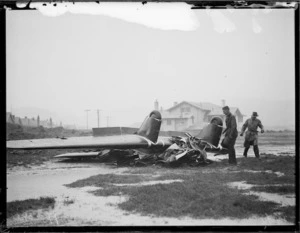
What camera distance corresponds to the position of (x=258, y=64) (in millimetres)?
5266

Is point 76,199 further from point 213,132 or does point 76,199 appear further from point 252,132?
point 252,132

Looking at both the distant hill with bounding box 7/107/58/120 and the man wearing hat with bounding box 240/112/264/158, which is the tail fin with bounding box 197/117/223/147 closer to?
the man wearing hat with bounding box 240/112/264/158

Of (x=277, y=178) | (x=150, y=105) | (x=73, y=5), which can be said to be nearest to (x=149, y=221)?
(x=150, y=105)

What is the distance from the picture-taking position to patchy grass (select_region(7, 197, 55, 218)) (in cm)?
513

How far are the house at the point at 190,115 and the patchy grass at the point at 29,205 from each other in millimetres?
2395

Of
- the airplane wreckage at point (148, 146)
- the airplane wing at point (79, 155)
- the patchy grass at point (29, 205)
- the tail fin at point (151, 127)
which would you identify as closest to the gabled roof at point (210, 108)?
the airplane wreckage at point (148, 146)

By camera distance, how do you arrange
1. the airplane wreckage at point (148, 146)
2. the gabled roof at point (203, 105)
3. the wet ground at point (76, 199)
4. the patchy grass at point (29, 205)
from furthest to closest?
the airplane wreckage at point (148, 146), the gabled roof at point (203, 105), the patchy grass at point (29, 205), the wet ground at point (76, 199)

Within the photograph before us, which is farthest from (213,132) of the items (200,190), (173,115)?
(200,190)

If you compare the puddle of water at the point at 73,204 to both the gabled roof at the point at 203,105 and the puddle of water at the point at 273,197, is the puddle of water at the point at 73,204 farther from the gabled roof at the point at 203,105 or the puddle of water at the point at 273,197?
the gabled roof at the point at 203,105

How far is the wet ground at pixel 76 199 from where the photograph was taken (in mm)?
5031

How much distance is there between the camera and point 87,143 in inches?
212

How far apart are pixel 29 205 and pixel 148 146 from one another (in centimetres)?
233

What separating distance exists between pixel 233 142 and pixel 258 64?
1.47 metres

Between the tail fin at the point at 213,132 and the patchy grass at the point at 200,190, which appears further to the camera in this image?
the tail fin at the point at 213,132
